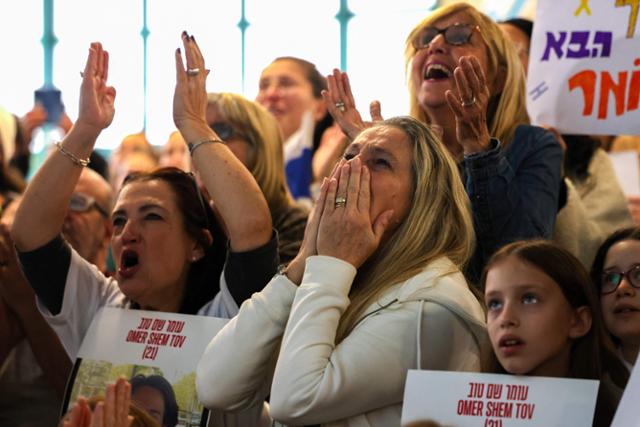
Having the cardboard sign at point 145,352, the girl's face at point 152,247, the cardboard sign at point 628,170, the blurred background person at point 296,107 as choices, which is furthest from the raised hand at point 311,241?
the blurred background person at point 296,107

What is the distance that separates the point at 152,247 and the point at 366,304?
841 mm

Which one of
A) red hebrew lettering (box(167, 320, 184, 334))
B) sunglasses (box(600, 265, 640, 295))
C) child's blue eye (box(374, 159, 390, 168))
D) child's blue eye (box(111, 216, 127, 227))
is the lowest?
red hebrew lettering (box(167, 320, 184, 334))

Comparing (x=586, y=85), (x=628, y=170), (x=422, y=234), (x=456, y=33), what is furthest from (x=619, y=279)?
(x=628, y=170)

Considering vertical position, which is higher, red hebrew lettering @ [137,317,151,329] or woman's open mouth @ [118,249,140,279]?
woman's open mouth @ [118,249,140,279]

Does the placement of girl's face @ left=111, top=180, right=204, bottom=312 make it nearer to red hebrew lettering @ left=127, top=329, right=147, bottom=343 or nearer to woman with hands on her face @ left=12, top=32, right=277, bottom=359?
woman with hands on her face @ left=12, top=32, right=277, bottom=359

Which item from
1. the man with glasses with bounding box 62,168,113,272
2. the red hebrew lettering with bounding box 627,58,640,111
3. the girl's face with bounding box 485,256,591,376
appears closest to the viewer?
the girl's face with bounding box 485,256,591,376

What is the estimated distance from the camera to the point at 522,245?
2658 mm

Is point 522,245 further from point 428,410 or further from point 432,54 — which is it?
point 432,54

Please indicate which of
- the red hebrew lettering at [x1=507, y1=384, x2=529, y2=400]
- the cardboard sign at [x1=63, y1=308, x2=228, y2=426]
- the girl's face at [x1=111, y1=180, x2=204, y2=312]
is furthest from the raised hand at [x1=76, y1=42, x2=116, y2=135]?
the red hebrew lettering at [x1=507, y1=384, x2=529, y2=400]

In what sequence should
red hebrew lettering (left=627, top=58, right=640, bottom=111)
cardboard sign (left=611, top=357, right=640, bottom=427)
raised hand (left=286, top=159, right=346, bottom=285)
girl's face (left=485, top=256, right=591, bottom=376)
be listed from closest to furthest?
1. cardboard sign (left=611, top=357, right=640, bottom=427)
2. girl's face (left=485, top=256, right=591, bottom=376)
3. raised hand (left=286, top=159, right=346, bottom=285)
4. red hebrew lettering (left=627, top=58, right=640, bottom=111)

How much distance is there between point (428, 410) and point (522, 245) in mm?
416

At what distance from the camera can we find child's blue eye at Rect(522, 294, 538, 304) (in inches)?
101

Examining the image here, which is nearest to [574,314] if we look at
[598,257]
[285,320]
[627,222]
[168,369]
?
[598,257]

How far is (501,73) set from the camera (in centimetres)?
352
